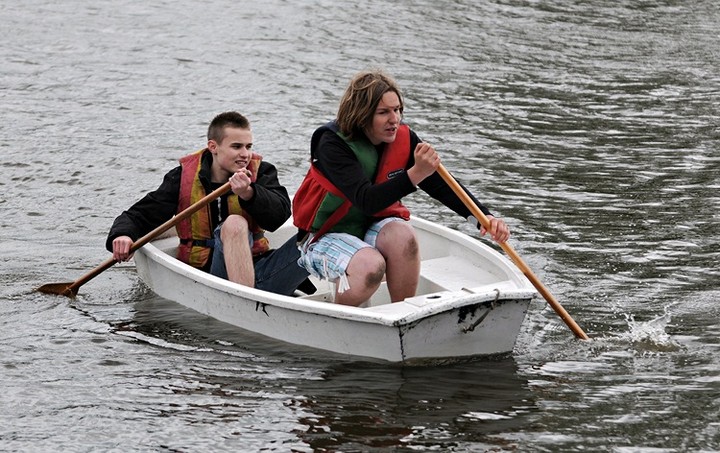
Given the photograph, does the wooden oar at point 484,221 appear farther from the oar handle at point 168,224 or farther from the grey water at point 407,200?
the oar handle at point 168,224

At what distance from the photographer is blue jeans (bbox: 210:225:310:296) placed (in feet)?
21.2

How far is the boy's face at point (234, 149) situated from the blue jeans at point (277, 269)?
14.2 inches

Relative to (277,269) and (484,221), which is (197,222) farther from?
(484,221)

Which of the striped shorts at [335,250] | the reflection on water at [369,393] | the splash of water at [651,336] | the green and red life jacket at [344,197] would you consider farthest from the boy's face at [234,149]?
the splash of water at [651,336]

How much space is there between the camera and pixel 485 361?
235 inches

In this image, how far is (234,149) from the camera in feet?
21.5

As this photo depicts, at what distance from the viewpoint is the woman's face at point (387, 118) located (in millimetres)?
5711

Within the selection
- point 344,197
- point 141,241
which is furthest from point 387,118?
point 141,241

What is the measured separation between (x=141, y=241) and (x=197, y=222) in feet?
0.99

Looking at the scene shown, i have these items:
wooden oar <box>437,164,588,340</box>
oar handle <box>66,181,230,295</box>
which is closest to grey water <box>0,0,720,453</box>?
oar handle <box>66,181,230,295</box>

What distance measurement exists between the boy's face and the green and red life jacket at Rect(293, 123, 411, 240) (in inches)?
20.1

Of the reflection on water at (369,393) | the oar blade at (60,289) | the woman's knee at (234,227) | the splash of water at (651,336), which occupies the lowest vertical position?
the oar blade at (60,289)

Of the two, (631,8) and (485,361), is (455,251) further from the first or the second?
(631,8)

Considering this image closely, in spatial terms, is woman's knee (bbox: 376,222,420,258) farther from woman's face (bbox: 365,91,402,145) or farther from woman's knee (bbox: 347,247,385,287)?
woman's face (bbox: 365,91,402,145)
